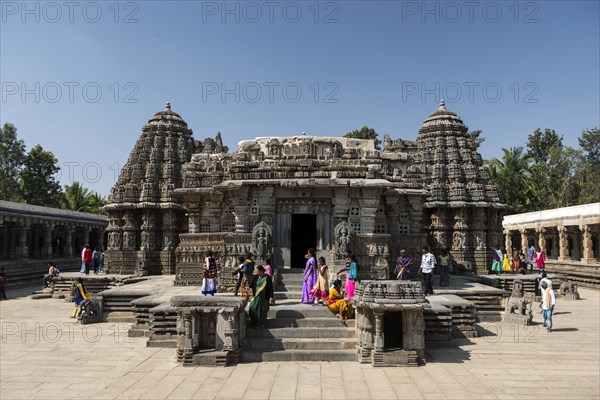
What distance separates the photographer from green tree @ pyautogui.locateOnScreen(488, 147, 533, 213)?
40500mm

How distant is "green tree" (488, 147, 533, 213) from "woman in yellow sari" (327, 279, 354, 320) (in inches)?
1365

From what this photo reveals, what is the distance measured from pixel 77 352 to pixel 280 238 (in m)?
6.37

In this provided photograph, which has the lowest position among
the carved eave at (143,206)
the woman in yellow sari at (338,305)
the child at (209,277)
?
the woman in yellow sari at (338,305)

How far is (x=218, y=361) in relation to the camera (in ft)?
27.8

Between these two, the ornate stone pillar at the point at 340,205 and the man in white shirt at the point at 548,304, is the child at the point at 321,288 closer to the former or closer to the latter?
the ornate stone pillar at the point at 340,205

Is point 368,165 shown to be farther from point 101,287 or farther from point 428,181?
point 101,287

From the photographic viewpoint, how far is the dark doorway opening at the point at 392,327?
931 centimetres

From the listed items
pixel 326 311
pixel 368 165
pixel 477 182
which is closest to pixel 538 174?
pixel 477 182

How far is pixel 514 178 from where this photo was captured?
40.5m

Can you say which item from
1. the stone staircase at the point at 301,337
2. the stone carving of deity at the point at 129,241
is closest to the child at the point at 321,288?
the stone staircase at the point at 301,337

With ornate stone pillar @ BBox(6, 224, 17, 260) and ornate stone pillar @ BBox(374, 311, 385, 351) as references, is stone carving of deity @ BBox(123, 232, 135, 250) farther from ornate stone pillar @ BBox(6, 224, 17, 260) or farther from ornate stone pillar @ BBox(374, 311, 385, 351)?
ornate stone pillar @ BBox(374, 311, 385, 351)

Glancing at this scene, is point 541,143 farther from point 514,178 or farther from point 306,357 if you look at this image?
point 306,357

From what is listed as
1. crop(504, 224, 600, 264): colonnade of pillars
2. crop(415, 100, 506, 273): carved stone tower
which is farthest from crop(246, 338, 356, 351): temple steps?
crop(504, 224, 600, 264): colonnade of pillars

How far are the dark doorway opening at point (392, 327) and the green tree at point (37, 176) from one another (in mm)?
39371
